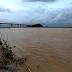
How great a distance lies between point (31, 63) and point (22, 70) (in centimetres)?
53

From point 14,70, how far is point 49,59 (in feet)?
4.79

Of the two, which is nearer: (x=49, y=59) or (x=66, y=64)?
(x=66, y=64)

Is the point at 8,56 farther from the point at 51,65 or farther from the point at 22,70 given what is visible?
the point at 51,65

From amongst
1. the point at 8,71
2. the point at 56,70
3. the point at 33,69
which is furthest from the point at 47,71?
the point at 8,71

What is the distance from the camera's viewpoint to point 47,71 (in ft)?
7.45

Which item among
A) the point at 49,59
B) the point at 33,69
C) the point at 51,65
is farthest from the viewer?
the point at 49,59

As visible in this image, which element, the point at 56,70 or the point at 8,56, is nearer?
the point at 56,70

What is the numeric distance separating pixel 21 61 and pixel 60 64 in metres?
1.48

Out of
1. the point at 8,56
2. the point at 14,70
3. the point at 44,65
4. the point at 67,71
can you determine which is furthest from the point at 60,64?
the point at 8,56

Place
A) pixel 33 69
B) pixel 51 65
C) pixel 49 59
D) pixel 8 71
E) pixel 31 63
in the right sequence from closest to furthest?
pixel 8 71, pixel 33 69, pixel 51 65, pixel 31 63, pixel 49 59

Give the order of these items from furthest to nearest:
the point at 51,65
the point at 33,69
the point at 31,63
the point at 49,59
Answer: the point at 49,59 → the point at 31,63 → the point at 51,65 → the point at 33,69

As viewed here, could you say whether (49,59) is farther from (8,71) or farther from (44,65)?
(8,71)

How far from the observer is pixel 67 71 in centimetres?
226

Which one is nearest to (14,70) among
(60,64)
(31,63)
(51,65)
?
(31,63)
